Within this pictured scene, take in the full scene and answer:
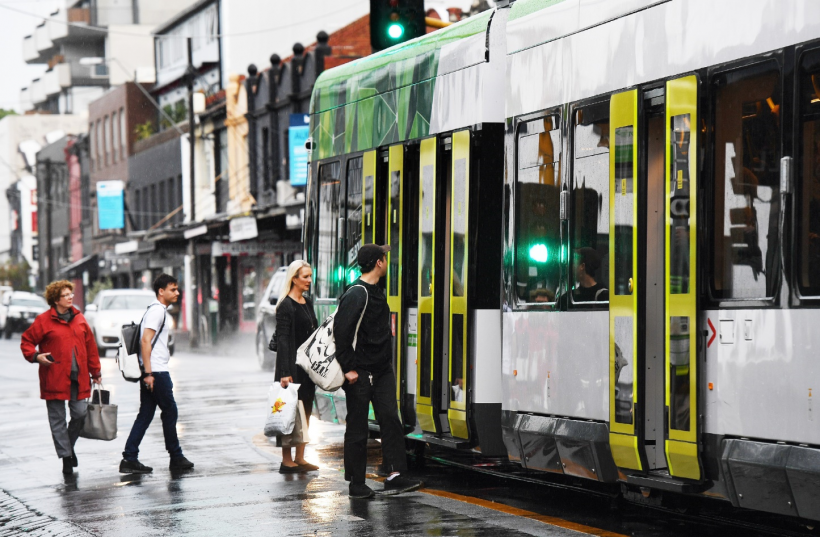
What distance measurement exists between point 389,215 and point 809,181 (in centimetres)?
519

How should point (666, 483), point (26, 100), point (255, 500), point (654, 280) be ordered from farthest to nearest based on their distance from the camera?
point (26, 100)
point (255, 500)
point (654, 280)
point (666, 483)

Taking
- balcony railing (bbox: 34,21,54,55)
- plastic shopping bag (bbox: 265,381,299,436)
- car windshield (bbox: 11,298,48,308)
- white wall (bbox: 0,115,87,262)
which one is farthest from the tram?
balcony railing (bbox: 34,21,54,55)

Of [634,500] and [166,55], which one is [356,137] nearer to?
[634,500]

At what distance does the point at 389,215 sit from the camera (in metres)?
11.5

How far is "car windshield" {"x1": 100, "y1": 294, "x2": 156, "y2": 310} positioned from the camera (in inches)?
1371

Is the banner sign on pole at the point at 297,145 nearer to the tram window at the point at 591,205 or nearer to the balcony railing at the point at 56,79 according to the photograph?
the tram window at the point at 591,205

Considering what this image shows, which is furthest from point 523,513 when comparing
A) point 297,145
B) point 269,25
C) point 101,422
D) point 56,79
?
point 56,79

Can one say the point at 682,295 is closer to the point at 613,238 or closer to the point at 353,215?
the point at 613,238

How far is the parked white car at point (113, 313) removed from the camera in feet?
112

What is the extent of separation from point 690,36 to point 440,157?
10.8 feet

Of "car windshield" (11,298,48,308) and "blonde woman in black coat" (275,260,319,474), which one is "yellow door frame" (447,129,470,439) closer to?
"blonde woman in black coat" (275,260,319,474)

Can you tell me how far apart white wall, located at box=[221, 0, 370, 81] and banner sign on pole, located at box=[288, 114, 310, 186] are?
1305cm

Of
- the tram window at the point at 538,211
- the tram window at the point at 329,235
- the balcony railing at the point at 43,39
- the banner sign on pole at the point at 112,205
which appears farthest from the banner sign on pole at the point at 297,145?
the balcony railing at the point at 43,39

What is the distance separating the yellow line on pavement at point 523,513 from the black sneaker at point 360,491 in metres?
0.52
